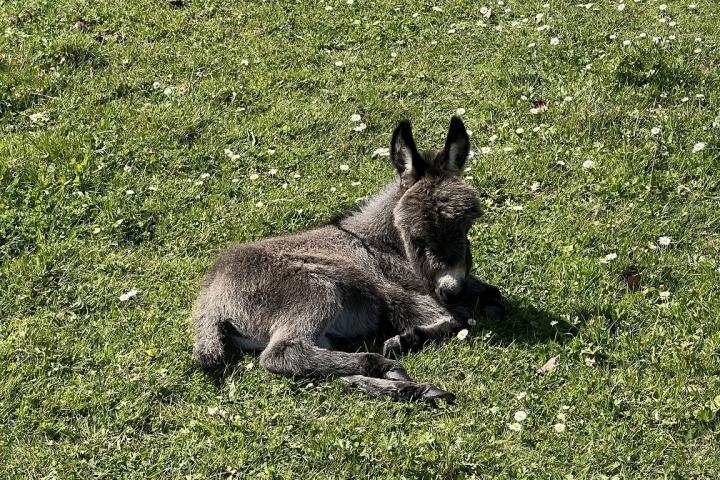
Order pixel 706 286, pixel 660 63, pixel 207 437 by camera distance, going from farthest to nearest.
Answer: pixel 660 63 → pixel 706 286 → pixel 207 437

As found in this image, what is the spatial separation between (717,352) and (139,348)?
3.68 m

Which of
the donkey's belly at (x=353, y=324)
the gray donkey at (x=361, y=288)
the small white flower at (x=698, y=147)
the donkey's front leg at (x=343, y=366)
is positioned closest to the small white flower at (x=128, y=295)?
the gray donkey at (x=361, y=288)

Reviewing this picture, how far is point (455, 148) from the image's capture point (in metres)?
6.12

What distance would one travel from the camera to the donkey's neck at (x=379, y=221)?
6.34 meters

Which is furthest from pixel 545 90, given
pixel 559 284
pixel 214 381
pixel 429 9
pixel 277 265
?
pixel 214 381

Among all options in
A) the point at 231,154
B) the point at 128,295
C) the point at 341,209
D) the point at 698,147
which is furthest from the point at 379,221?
the point at 698,147

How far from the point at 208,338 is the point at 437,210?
1713mm

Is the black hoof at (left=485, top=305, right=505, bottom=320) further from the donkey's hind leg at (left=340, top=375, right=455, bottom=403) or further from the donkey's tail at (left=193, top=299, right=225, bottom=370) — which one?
the donkey's tail at (left=193, top=299, right=225, bottom=370)

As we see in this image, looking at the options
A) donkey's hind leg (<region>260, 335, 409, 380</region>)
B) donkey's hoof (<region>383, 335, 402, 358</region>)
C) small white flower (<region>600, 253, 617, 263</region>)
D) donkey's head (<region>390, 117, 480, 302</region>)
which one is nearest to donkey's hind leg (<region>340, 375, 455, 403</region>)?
donkey's hind leg (<region>260, 335, 409, 380</region>)

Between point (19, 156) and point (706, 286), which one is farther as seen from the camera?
point (19, 156)

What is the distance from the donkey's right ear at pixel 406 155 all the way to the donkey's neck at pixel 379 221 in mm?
149

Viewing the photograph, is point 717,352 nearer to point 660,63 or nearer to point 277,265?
point 277,265

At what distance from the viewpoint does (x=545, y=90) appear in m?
Answer: 8.66

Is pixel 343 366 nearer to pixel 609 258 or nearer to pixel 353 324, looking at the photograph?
pixel 353 324
